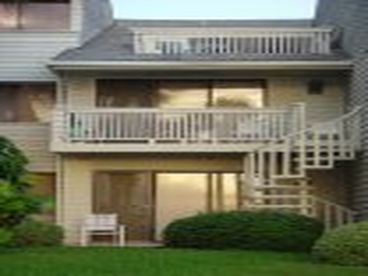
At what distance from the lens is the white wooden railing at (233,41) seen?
29.2 meters

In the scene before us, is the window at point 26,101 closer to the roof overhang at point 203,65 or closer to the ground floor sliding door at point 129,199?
the roof overhang at point 203,65

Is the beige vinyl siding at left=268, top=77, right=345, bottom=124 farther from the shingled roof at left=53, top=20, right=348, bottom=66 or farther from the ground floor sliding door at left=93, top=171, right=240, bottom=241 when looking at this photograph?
the ground floor sliding door at left=93, top=171, right=240, bottom=241

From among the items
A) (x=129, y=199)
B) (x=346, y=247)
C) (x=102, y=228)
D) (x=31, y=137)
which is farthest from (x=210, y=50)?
(x=346, y=247)

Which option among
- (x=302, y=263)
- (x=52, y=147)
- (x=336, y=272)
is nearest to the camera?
(x=336, y=272)

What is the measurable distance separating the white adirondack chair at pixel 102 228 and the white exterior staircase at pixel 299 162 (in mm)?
3322

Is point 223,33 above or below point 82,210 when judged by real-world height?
above

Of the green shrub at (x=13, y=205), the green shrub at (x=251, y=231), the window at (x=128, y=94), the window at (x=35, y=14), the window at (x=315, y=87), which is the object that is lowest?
the green shrub at (x=251, y=231)

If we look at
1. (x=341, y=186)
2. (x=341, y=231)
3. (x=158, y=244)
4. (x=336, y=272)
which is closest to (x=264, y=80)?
(x=341, y=186)

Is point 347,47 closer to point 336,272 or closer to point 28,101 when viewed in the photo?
point 28,101

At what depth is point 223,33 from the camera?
29375mm

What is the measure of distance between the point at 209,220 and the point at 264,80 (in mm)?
6803

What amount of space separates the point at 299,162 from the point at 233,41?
509cm

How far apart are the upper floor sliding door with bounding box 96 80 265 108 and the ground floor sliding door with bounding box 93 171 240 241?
6.49 feet

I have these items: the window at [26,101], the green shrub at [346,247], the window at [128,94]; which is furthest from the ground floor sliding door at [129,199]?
the green shrub at [346,247]
